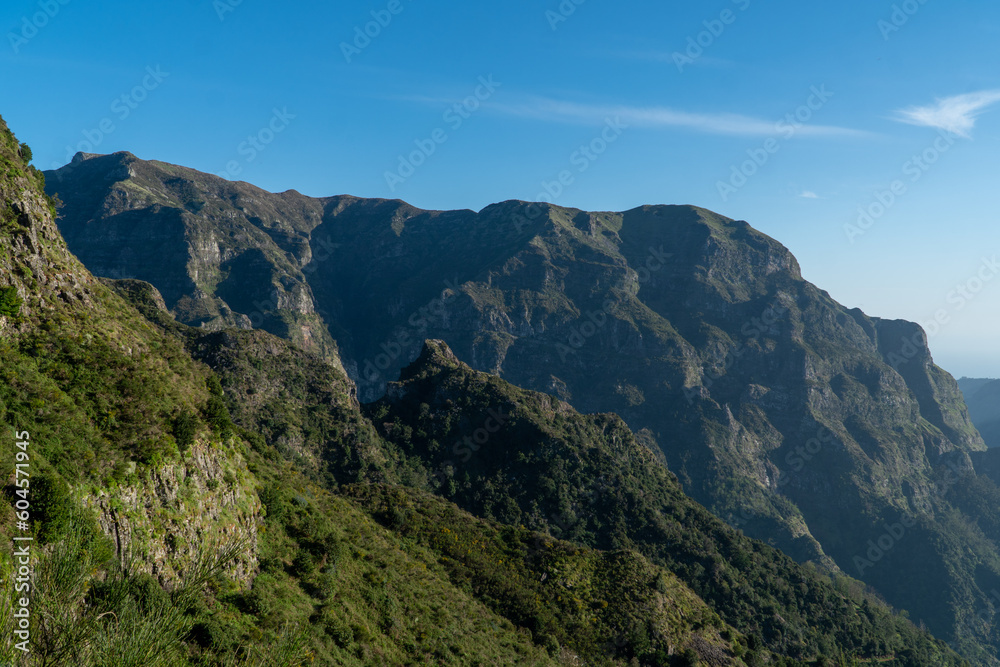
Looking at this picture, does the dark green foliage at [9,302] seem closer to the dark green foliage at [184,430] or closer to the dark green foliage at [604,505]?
the dark green foliage at [184,430]

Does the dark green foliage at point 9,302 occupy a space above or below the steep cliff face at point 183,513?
above

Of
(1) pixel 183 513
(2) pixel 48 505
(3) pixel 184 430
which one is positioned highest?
(3) pixel 184 430

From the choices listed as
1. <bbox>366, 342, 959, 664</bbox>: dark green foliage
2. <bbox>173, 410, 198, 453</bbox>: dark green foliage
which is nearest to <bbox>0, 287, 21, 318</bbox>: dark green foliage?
<bbox>173, 410, 198, 453</bbox>: dark green foliage

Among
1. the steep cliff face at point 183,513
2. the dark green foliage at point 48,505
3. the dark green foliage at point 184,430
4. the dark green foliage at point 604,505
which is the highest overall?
the dark green foliage at point 604,505

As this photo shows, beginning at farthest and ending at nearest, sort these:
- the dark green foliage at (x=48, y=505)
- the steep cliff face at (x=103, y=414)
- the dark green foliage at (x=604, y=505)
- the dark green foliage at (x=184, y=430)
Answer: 1. the dark green foliage at (x=604, y=505)
2. the dark green foliage at (x=184, y=430)
3. the steep cliff face at (x=103, y=414)
4. the dark green foliage at (x=48, y=505)

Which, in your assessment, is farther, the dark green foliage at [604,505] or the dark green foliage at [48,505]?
the dark green foliage at [604,505]

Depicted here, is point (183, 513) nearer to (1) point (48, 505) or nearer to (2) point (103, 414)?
(2) point (103, 414)

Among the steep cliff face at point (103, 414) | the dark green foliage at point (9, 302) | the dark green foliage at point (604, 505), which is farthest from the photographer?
the dark green foliage at point (604, 505)

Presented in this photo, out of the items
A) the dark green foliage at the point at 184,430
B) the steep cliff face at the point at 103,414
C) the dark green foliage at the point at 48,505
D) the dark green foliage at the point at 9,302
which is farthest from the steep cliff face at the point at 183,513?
the dark green foliage at the point at 9,302

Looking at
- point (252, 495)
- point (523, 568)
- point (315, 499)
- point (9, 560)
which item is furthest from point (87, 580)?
point (523, 568)

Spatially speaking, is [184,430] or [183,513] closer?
[183,513]

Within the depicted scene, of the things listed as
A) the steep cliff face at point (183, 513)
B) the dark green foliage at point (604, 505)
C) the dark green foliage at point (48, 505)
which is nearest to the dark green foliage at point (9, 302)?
the steep cliff face at point (183, 513)

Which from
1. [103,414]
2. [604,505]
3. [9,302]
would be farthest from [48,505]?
[604,505]

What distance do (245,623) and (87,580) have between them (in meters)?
21.9
